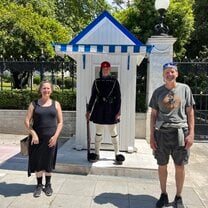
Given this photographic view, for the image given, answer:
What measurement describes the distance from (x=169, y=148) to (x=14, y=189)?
7.82 feet

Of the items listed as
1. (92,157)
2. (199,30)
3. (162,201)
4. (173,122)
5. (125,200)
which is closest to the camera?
(173,122)

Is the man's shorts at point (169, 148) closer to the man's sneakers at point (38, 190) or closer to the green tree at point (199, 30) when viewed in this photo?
the man's sneakers at point (38, 190)

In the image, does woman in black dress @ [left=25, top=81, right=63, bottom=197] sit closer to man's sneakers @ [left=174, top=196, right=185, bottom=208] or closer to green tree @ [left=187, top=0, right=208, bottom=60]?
man's sneakers @ [left=174, top=196, right=185, bottom=208]

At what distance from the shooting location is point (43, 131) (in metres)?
4.75

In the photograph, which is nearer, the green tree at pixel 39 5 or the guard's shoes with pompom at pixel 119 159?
the guard's shoes with pompom at pixel 119 159

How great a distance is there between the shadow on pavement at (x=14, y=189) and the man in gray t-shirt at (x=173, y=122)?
202 cm

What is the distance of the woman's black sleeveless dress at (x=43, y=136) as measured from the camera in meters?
4.73

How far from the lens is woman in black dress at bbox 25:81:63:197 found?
15.5ft

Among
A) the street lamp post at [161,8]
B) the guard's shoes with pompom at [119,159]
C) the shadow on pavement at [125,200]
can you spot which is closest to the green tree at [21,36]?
the street lamp post at [161,8]

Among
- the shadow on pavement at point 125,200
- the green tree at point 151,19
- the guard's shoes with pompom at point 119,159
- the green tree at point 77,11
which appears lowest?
the shadow on pavement at point 125,200

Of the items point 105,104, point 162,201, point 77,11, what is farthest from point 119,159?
point 77,11

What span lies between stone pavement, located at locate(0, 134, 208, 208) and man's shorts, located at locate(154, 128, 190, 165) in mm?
746

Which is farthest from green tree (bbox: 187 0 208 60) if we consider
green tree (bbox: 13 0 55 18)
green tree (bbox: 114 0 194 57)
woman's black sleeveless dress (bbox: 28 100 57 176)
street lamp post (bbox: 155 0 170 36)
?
woman's black sleeveless dress (bbox: 28 100 57 176)

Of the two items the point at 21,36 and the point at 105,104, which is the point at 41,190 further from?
the point at 21,36
